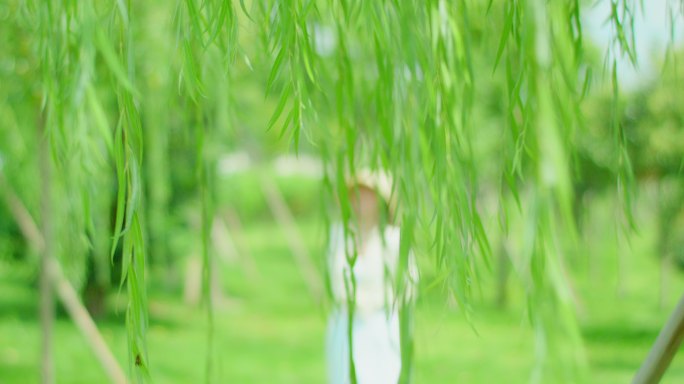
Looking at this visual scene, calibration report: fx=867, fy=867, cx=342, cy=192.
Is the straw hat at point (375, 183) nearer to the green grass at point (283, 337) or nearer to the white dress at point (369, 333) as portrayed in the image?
the white dress at point (369, 333)

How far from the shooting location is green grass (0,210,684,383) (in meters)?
5.28

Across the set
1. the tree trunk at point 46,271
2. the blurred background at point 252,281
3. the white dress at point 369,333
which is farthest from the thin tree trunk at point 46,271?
the white dress at point 369,333

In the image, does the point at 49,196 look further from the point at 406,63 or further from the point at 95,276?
the point at 95,276

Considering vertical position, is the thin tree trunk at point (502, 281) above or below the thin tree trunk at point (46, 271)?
below

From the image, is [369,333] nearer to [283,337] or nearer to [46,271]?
[46,271]

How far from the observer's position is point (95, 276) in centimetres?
670

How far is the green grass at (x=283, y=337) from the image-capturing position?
17.3 ft

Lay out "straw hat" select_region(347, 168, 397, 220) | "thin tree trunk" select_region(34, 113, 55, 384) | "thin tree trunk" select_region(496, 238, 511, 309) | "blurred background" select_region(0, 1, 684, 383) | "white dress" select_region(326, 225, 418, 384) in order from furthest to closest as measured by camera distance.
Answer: "thin tree trunk" select_region(496, 238, 511, 309), "blurred background" select_region(0, 1, 684, 383), "thin tree trunk" select_region(34, 113, 55, 384), "white dress" select_region(326, 225, 418, 384), "straw hat" select_region(347, 168, 397, 220)

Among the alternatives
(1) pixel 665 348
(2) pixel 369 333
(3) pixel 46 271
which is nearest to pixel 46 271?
(3) pixel 46 271

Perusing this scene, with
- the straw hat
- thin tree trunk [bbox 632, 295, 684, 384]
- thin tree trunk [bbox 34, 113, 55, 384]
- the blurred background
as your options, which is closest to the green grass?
the blurred background

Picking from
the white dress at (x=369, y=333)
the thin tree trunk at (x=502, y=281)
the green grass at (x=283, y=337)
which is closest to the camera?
the white dress at (x=369, y=333)

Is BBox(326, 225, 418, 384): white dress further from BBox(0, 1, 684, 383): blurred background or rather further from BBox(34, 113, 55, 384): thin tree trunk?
BBox(34, 113, 55, 384): thin tree trunk

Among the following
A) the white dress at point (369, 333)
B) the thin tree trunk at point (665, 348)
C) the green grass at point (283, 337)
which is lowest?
the green grass at point (283, 337)

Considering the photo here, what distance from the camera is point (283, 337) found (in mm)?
6750
